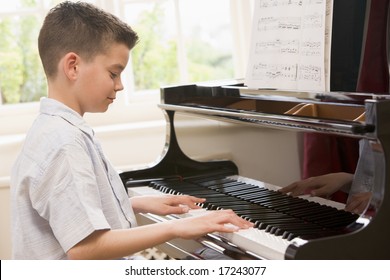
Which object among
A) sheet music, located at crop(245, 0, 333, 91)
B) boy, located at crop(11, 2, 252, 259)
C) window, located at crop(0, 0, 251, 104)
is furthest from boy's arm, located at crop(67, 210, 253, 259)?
window, located at crop(0, 0, 251, 104)

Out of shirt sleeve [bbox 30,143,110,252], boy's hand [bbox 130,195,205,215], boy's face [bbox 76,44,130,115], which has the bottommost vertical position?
boy's hand [bbox 130,195,205,215]

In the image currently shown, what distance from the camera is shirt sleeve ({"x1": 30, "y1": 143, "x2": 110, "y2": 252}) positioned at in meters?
1.65

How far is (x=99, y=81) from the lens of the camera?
1838 mm

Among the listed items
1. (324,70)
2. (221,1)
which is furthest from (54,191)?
(221,1)

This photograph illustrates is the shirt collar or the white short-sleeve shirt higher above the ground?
the shirt collar

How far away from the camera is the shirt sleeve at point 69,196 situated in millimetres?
1649

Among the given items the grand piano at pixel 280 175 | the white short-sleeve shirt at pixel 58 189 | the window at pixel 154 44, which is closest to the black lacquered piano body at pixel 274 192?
the grand piano at pixel 280 175

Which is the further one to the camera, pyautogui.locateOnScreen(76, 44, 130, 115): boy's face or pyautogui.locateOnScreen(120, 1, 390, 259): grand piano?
pyautogui.locateOnScreen(76, 44, 130, 115): boy's face

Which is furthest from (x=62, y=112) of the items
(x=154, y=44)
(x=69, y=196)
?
(x=154, y=44)

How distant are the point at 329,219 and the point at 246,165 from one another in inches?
19.9

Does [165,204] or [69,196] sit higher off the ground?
[69,196]

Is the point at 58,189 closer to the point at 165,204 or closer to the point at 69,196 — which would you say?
the point at 69,196

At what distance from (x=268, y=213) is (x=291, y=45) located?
1.76 ft

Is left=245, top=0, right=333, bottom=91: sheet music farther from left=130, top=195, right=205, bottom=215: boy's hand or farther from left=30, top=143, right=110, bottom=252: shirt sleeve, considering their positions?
left=30, top=143, right=110, bottom=252: shirt sleeve
